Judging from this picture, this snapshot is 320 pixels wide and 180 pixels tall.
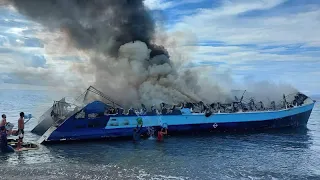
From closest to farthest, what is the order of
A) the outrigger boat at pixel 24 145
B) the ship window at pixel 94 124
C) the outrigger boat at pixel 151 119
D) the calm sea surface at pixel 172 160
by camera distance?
1. the calm sea surface at pixel 172 160
2. the outrigger boat at pixel 24 145
3. the outrigger boat at pixel 151 119
4. the ship window at pixel 94 124

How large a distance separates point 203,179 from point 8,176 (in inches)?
628

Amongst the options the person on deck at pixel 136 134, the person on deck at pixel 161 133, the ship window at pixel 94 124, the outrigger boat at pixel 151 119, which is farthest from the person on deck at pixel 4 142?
the person on deck at pixel 161 133

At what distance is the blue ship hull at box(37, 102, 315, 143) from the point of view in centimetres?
4512

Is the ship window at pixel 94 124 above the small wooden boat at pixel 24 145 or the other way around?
above

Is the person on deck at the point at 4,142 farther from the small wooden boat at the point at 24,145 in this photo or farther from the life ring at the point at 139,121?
the life ring at the point at 139,121

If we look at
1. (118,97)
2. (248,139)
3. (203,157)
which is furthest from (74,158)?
(118,97)

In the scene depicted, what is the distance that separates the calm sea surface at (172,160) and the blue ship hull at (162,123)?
2209 millimetres

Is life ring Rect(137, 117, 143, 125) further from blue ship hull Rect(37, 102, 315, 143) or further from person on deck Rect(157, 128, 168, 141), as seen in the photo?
person on deck Rect(157, 128, 168, 141)

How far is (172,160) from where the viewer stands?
35.2 meters

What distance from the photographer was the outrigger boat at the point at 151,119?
1789 inches

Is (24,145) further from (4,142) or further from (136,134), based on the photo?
(136,134)

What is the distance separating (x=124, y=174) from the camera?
29.4 m

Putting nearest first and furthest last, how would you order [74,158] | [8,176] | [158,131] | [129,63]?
1. [8,176]
2. [74,158]
3. [158,131]
4. [129,63]

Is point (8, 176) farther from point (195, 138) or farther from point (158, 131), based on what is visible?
point (195, 138)
